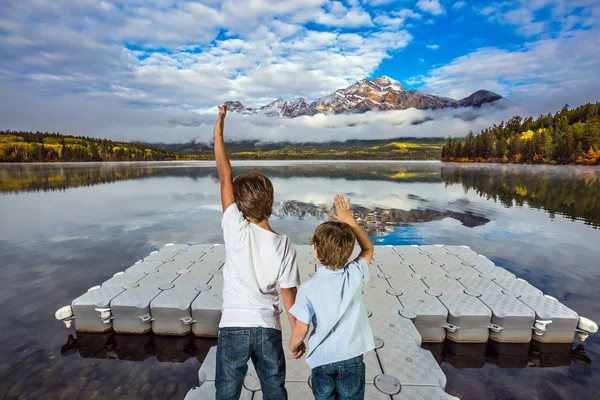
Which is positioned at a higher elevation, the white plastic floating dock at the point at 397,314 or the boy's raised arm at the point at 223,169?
the boy's raised arm at the point at 223,169

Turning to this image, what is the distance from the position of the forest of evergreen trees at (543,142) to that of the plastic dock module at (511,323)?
12427 centimetres

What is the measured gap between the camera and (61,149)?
147m

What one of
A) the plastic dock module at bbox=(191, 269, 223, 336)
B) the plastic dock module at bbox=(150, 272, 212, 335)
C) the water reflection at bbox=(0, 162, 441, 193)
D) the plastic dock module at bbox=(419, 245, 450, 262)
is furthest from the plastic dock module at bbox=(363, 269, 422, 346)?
the water reflection at bbox=(0, 162, 441, 193)

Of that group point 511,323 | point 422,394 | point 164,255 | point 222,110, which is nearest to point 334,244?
point 222,110

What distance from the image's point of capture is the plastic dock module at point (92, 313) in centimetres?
617

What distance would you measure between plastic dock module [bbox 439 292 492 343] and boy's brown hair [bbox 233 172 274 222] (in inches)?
208

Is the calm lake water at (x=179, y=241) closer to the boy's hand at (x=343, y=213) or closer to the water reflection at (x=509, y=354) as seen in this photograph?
the water reflection at (x=509, y=354)

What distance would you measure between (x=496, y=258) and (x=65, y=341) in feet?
44.5

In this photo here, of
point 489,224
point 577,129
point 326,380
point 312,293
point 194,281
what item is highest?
point 577,129

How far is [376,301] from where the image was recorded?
6.52 metres

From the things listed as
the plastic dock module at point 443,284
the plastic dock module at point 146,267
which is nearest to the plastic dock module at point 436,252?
the plastic dock module at point 443,284

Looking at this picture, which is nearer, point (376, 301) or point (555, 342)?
point (555, 342)

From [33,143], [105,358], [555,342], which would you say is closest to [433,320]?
[555,342]

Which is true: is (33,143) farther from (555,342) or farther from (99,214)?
(555,342)
